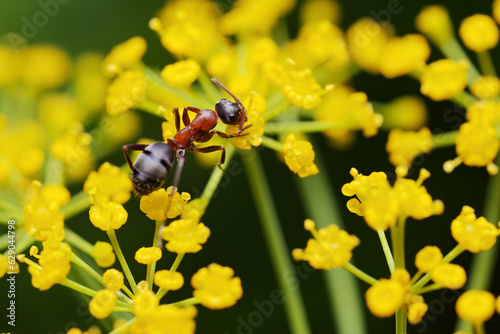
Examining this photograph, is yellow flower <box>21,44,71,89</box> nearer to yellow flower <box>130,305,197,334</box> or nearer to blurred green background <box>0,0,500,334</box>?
blurred green background <box>0,0,500,334</box>

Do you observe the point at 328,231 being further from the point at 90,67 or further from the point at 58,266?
the point at 90,67

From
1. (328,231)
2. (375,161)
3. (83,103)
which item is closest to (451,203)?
(375,161)

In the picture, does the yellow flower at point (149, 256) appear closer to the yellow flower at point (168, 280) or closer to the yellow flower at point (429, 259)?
the yellow flower at point (168, 280)

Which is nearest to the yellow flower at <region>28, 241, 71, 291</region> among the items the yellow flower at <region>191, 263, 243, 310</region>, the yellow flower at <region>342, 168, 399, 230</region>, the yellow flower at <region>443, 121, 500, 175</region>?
the yellow flower at <region>191, 263, 243, 310</region>

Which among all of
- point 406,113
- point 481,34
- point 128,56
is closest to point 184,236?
point 128,56

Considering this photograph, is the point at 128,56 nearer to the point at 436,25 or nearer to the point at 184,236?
the point at 184,236
